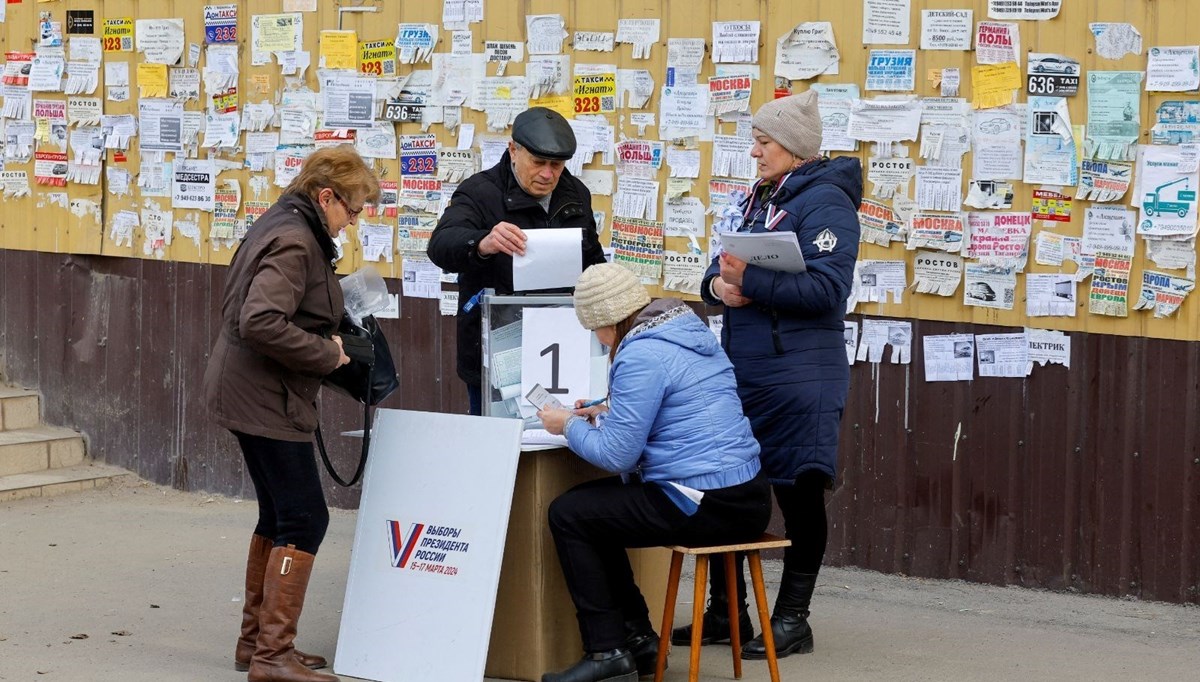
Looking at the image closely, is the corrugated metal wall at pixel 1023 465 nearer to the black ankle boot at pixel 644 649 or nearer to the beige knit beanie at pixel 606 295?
the black ankle boot at pixel 644 649

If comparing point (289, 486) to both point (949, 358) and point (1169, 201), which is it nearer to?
point (949, 358)

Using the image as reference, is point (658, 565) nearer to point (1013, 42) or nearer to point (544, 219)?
point (544, 219)

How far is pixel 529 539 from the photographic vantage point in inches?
206

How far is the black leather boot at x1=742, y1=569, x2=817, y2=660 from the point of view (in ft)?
18.5

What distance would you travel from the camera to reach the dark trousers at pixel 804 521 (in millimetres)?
5559

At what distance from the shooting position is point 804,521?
5602 millimetres

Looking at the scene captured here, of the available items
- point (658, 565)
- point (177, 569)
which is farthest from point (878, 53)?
point (177, 569)

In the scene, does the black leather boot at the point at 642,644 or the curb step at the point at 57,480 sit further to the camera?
the curb step at the point at 57,480

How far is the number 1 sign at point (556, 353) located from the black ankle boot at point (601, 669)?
2.89 feet

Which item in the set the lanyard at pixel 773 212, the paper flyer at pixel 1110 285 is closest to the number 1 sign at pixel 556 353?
the lanyard at pixel 773 212

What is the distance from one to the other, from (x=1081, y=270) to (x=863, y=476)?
4.21 feet

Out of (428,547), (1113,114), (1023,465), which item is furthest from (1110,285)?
(428,547)

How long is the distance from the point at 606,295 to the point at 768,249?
2.02 ft

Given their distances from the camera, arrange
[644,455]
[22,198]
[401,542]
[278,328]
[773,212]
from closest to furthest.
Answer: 1. [278,328]
2. [644,455]
3. [401,542]
4. [773,212]
5. [22,198]
